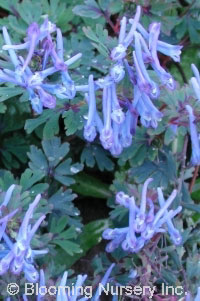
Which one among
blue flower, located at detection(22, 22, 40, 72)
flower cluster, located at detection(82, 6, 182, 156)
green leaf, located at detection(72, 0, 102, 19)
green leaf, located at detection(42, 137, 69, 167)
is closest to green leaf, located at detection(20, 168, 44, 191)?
green leaf, located at detection(42, 137, 69, 167)

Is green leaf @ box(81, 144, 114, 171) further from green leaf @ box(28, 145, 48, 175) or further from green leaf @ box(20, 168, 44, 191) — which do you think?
green leaf @ box(20, 168, 44, 191)

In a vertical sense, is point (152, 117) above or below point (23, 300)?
above

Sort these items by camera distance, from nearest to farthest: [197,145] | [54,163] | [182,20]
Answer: [197,145] < [54,163] < [182,20]

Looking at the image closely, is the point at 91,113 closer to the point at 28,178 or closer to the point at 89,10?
the point at 28,178

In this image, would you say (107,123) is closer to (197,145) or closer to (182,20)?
(197,145)

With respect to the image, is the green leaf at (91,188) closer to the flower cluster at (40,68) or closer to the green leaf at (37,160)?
the green leaf at (37,160)

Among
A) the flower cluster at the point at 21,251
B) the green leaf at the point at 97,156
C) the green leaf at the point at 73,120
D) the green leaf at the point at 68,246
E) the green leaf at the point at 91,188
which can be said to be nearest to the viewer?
the flower cluster at the point at 21,251

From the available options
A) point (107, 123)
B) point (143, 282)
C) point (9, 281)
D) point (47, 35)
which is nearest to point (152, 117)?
point (107, 123)

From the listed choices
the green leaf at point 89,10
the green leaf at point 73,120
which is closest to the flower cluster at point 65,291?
the green leaf at point 73,120
